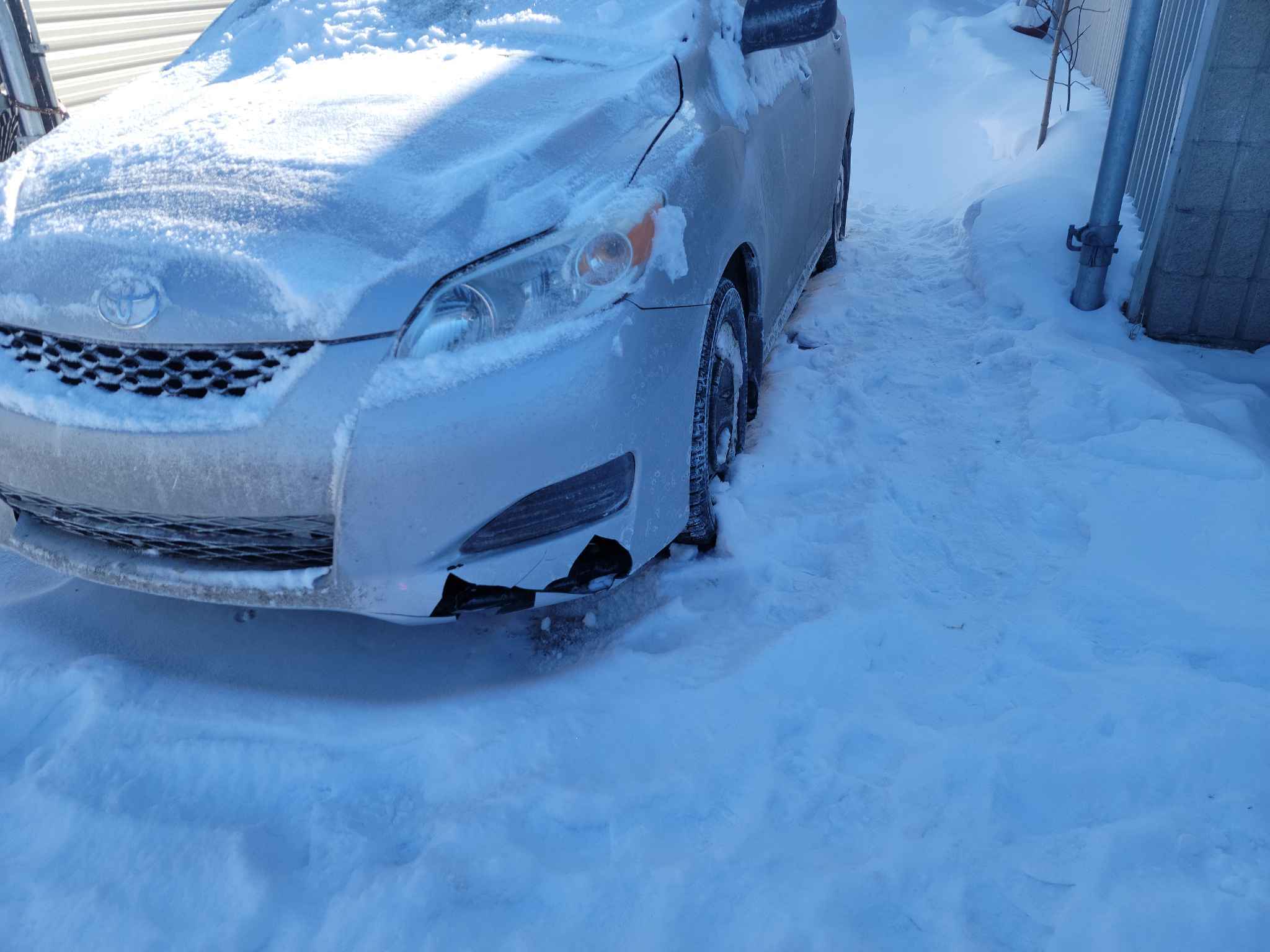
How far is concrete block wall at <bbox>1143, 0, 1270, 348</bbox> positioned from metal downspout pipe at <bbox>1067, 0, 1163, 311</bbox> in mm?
216

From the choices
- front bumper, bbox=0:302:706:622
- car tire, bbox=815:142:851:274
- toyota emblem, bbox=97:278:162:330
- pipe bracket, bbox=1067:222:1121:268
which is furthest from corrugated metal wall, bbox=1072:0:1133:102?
toyota emblem, bbox=97:278:162:330

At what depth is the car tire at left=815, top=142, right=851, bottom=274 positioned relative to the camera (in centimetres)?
479

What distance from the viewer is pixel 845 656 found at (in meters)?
2.16

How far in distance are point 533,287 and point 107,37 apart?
19.8ft

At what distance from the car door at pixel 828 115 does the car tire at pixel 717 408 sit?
1280 mm

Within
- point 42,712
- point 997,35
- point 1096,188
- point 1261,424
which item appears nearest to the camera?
point 42,712

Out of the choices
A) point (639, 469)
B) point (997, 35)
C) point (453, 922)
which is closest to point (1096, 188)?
point (639, 469)

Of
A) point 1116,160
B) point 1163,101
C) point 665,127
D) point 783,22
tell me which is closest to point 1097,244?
point 1116,160

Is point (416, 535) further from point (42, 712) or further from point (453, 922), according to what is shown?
point (42, 712)

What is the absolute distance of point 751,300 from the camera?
9.19ft

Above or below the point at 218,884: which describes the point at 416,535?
above

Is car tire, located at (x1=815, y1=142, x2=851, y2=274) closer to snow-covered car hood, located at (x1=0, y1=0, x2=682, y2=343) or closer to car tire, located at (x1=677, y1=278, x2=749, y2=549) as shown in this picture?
car tire, located at (x1=677, y1=278, x2=749, y2=549)

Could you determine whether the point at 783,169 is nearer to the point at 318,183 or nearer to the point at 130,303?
the point at 318,183

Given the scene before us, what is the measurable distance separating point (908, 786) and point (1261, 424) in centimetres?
216
